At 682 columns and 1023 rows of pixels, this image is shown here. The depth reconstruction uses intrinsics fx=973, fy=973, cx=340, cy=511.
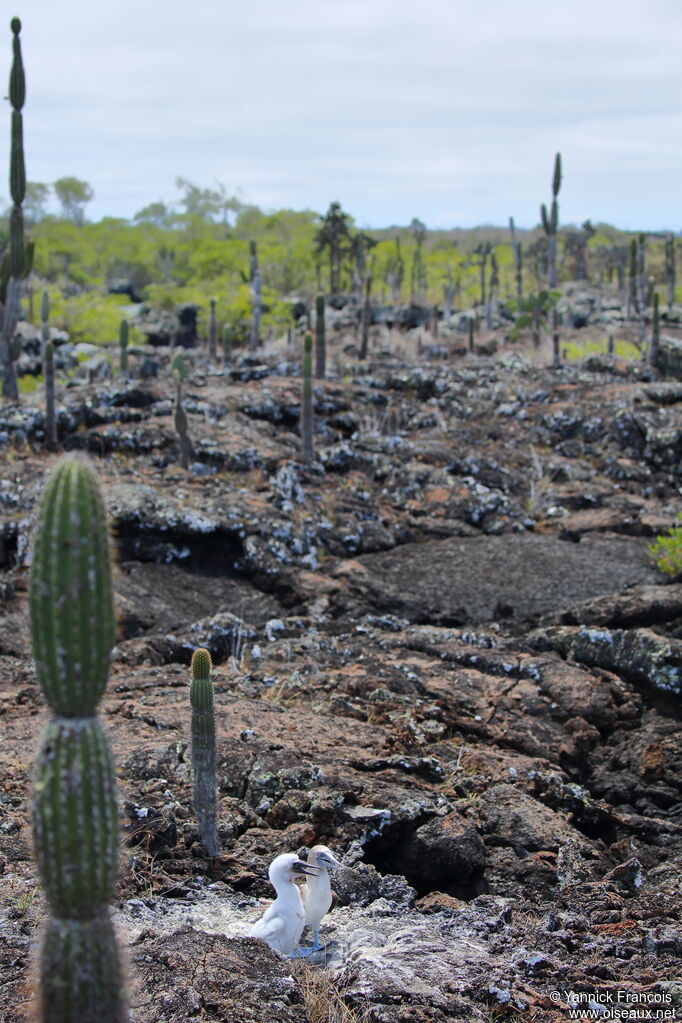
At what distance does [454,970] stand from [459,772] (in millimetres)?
2665

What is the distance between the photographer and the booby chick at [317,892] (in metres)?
4.66

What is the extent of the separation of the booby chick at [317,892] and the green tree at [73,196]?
92.2m

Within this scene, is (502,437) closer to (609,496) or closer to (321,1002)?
(609,496)

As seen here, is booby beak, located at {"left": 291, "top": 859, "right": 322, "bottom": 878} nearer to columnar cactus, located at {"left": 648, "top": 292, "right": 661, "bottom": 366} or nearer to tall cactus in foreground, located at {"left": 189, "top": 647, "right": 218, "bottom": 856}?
tall cactus in foreground, located at {"left": 189, "top": 647, "right": 218, "bottom": 856}

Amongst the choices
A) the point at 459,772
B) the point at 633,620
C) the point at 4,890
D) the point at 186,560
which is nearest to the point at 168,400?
the point at 186,560

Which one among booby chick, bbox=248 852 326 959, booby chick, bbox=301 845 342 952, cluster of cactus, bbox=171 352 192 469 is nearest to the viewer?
booby chick, bbox=248 852 326 959

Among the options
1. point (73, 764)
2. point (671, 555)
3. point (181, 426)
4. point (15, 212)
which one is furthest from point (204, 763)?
point (15, 212)

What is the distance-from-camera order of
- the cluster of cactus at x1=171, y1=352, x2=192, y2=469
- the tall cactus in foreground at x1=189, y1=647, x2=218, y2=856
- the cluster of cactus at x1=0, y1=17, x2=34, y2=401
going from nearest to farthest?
the tall cactus in foreground at x1=189, y1=647, x2=218, y2=856 → the cluster of cactus at x1=0, y1=17, x2=34, y2=401 → the cluster of cactus at x1=171, y1=352, x2=192, y2=469

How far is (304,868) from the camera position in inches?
183

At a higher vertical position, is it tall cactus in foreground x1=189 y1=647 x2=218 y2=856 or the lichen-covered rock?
tall cactus in foreground x1=189 y1=647 x2=218 y2=856

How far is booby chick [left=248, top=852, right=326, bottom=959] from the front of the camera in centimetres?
455

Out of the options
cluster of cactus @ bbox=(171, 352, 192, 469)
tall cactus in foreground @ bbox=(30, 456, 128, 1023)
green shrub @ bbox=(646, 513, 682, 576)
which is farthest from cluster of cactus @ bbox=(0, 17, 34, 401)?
tall cactus in foreground @ bbox=(30, 456, 128, 1023)

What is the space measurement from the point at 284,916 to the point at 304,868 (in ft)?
0.76

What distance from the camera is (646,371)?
22797 mm
